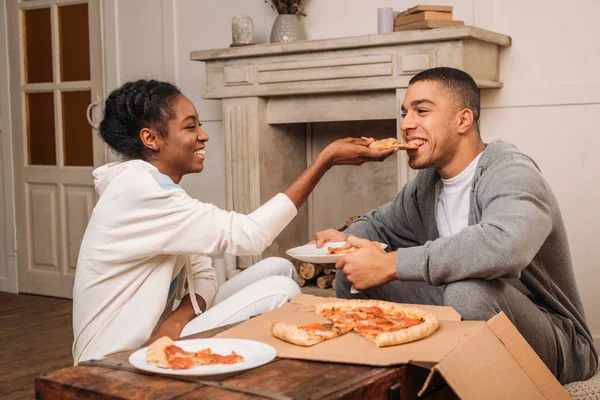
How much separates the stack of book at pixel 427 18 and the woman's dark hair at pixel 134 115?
1.44 metres

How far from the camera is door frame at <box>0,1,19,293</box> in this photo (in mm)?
5387

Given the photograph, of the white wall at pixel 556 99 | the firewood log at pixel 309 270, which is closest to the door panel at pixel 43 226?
the firewood log at pixel 309 270

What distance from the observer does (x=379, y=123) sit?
416cm

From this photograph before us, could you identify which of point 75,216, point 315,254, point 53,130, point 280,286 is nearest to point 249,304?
point 280,286

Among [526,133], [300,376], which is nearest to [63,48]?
[526,133]

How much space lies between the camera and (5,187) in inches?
215

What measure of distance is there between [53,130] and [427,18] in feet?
9.36

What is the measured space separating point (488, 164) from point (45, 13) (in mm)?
3864

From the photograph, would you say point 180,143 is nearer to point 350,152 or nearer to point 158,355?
point 350,152

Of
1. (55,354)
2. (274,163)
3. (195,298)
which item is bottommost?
(55,354)

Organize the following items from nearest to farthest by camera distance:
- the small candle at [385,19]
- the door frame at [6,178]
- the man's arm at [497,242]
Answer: the man's arm at [497,242] < the small candle at [385,19] < the door frame at [6,178]

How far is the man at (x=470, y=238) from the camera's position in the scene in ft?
6.49

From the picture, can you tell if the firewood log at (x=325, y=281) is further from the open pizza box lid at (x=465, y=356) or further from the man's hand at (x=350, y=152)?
the open pizza box lid at (x=465, y=356)

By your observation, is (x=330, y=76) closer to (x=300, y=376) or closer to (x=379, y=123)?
(x=379, y=123)
